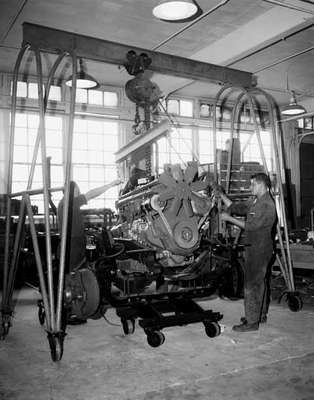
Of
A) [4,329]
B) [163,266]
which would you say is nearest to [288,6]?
[163,266]

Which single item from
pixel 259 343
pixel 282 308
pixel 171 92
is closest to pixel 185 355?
pixel 259 343

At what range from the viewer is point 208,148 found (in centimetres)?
1346

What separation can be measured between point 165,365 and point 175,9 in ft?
14.5

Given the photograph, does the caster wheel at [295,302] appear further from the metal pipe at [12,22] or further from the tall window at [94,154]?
the tall window at [94,154]

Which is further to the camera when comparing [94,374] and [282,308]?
[282,308]

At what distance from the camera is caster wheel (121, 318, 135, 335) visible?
4.49 m

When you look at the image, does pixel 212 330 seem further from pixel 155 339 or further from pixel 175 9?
pixel 175 9

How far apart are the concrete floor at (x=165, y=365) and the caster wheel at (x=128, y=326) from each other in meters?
0.06

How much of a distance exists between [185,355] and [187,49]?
739 cm

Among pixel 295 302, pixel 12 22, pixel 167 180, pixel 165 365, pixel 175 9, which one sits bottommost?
pixel 165 365

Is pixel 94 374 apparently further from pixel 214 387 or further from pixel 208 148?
pixel 208 148

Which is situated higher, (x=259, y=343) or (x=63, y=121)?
(x=63, y=121)

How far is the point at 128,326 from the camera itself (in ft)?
14.8

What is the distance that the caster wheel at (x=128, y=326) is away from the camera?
449 cm
